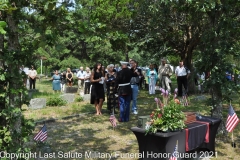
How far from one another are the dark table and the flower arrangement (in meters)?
0.10

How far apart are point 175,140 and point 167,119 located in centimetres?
37

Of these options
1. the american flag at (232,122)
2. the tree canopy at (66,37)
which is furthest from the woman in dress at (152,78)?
the american flag at (232,122)

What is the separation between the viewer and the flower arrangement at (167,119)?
15.8ft

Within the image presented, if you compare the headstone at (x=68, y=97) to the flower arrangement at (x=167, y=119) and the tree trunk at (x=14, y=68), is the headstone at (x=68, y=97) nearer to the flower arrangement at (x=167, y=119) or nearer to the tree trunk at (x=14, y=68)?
the flower arrangement at (x=167, y=119)

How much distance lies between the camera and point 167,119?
15.9ft

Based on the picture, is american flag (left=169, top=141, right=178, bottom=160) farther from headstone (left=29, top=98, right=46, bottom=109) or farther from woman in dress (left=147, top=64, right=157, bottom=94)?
woman in dress (left=147, top=64, right=157, bottom=94)

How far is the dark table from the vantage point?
4.73 m

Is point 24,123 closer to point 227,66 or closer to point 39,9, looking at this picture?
point 39,9

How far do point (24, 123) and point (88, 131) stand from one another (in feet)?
11.6

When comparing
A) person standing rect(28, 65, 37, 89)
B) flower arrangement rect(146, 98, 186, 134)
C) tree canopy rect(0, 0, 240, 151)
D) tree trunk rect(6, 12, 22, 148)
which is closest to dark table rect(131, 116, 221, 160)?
flower arrangement rect(146, 98, 186, 134)

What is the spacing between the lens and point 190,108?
1120 centimetres

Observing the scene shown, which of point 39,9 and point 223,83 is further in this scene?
point 223,83

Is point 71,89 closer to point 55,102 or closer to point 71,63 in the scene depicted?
point 55,102

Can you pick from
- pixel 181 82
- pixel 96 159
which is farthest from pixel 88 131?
pixel 181 82
